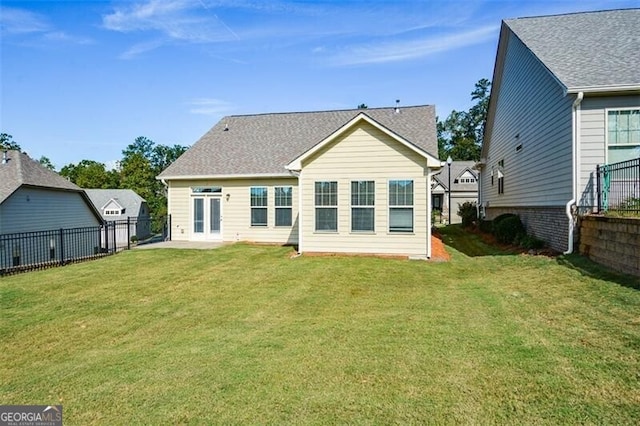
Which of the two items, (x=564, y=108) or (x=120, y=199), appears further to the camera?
(x=120, y=199)

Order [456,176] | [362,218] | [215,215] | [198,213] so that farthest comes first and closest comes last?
[456,176] → [198,213] → [215,215] → [362,218]

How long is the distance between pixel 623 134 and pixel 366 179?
671 centimetres

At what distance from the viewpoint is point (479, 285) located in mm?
7492

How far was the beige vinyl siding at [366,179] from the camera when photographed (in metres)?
11.2

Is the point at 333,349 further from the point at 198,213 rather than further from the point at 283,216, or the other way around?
the point at 198,213

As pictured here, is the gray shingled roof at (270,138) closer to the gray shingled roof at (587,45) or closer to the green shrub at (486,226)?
the gray shingled roof at (587,45)

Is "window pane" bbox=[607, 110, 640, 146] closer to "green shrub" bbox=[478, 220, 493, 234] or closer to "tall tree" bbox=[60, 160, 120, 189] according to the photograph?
"green shrub" bbox=[478, 220, 493, 234]

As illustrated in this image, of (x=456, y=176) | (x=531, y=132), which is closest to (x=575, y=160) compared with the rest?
(x=531, y=132)

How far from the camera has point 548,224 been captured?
10617 millimetres

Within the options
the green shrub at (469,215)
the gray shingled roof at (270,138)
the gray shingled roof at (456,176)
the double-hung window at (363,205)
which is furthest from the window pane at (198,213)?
the gray shingled roof at (456,176)

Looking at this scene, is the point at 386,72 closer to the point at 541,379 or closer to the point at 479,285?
the point at 479,285

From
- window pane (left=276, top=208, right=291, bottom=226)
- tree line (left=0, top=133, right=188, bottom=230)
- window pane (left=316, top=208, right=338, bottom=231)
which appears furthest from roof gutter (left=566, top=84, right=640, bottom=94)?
tree line (left=0, top=133, right=188, bottom=230)

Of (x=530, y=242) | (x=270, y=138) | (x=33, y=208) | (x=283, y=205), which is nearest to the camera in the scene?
(x=530, y=242)

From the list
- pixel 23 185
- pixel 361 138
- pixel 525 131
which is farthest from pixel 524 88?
pixel 23 185
